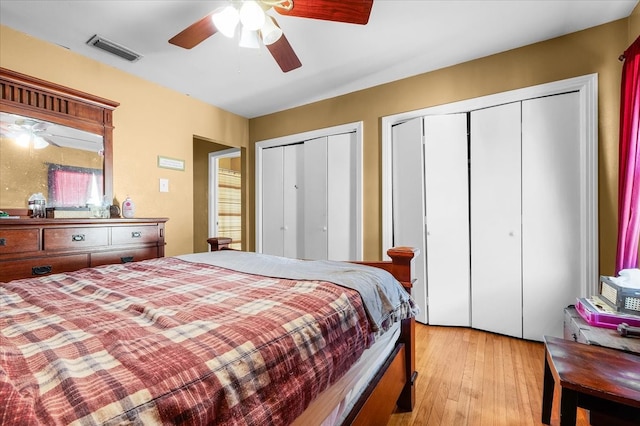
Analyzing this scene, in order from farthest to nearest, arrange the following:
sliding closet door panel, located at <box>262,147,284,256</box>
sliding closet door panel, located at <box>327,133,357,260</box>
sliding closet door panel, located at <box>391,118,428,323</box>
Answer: sliding closet door panel, located at <box>262,147,284,256</box>
sliding closet door panel, located at <box>327,133,357,260</box>
sliding closet door panel, located at <box>391,118,428,323</box>

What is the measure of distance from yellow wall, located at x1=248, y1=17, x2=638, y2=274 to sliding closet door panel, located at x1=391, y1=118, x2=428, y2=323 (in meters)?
0.18

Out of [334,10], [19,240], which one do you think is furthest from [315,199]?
[19,240]

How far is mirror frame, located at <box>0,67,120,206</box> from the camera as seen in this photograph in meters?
2.18

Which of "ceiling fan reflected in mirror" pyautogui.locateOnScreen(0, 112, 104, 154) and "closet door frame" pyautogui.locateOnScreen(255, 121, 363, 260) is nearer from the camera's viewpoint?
"ceiling fan reflected in mirror" pyautogui.locateOnScreen(0, 112, 104, 154)

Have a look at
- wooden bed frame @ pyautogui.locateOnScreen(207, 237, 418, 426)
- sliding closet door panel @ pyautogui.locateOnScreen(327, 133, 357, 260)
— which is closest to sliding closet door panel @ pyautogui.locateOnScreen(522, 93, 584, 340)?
wooden bed frame @ pyautogui.locateOnScreen(207, 237, 418, 426)

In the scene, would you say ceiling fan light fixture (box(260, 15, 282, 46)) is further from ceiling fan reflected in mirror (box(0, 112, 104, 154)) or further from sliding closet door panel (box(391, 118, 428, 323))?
ceiling fan reflected in mirror (box(0, 112, 104, 154))

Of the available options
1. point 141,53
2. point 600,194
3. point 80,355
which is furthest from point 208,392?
point 141,53

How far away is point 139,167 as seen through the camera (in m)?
3.00

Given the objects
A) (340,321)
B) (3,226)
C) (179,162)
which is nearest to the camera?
(340,321)

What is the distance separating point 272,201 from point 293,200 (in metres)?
0.37

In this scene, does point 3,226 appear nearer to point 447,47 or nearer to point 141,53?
point 141,53

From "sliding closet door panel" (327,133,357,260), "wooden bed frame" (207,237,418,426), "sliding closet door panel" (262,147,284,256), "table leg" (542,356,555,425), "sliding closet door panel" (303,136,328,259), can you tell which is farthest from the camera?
"sliding closet door panel" (262,147,284,256)

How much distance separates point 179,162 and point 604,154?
390 cm

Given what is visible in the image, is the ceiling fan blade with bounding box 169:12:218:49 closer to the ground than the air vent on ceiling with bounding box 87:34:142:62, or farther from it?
closer to the ground
